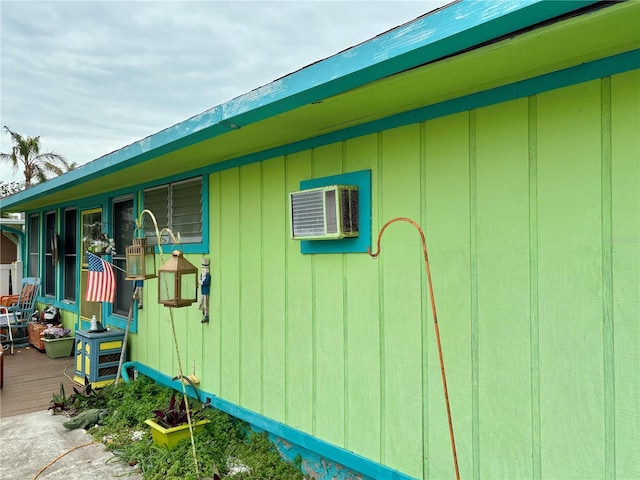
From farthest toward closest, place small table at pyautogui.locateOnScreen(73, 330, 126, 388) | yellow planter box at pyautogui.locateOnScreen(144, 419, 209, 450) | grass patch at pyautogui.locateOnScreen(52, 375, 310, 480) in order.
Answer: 1. small table at pyautogui.locateOnScreen(73, 330, 126, 388)
2. yellow planter box at pyautogui.locateOnScreen(144, 419, 209, 450)
3. grass patch at pyautogui.locateOnScreen(52, 375, 310, 480)

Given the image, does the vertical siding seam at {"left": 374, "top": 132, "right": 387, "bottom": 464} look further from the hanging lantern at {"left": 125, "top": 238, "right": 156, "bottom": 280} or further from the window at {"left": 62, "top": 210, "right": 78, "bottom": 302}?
the window at {"left": 62, "top": 210, "right": 78, "bottom": 302}

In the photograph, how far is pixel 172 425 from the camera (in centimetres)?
314

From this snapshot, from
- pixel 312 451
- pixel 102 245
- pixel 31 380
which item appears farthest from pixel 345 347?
pixel 31 380

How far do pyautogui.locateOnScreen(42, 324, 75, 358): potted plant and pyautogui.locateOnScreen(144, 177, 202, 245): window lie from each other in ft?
9.34

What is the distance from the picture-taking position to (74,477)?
9.36ft

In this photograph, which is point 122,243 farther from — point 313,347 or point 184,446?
point 313,347

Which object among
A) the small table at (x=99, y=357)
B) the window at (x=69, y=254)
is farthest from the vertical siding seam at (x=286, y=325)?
the window at (x=69, y=254)

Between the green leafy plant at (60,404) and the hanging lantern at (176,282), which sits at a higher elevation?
the hanging lantern at (176,282)

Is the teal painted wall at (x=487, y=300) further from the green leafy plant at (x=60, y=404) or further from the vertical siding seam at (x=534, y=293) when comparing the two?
the green leafy plant at (x=60, y=404)

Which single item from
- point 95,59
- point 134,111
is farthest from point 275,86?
point 134,111

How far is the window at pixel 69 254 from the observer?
6.60m

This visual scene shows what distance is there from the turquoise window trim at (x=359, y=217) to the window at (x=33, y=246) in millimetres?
7583

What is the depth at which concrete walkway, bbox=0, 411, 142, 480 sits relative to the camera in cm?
290

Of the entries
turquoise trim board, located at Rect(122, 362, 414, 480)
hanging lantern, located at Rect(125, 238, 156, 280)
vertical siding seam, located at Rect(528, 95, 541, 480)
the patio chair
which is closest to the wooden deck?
the patio chair
